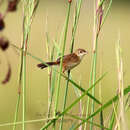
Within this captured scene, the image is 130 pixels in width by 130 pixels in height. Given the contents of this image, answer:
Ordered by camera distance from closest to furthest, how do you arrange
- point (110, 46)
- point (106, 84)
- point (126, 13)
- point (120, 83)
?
point (120, 83) → point (106, 84) → point (110, 46) → point (126, 13)

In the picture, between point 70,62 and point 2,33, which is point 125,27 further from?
point 2,33

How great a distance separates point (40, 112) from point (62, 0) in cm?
915

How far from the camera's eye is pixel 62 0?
1076cm

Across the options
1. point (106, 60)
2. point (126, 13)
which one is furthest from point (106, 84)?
point (126, 13)

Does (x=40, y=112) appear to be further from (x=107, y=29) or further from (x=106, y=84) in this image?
(x=107, y=29)

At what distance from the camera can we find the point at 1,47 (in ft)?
1.61

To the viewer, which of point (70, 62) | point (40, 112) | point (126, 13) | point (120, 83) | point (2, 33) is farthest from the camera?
point (126, 13)

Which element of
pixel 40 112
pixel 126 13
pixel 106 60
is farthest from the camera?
pixel 126 13

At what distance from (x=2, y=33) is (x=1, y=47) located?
0.06 feet

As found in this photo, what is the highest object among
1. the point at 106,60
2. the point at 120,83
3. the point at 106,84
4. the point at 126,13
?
the point at 126,13

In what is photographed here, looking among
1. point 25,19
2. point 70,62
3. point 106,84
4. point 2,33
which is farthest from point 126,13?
point 2,33

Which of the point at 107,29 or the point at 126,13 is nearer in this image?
the point at 107,29

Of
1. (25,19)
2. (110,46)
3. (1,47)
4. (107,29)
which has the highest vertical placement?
(107,29)

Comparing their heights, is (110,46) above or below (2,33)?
above
